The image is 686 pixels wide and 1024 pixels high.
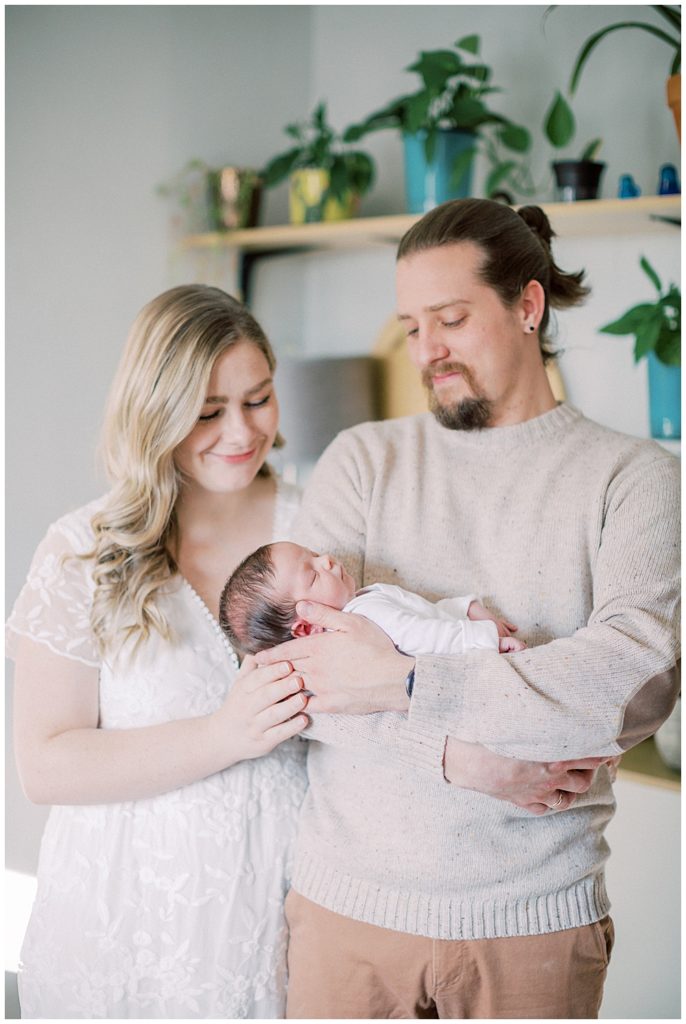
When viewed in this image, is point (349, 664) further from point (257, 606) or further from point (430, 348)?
point (430, 348)

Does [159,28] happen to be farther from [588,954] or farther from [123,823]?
[588,954]

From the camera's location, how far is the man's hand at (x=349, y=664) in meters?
1.15

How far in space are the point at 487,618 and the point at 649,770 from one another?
46.2 inches

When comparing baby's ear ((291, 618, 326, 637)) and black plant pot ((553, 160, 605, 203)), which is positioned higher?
black plant pot ((553, 160, 605, 203))

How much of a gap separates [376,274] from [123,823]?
2092mm

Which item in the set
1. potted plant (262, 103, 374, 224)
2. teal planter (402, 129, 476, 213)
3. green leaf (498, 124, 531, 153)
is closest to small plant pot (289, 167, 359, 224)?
potted plant (262, 103, 374, 224)

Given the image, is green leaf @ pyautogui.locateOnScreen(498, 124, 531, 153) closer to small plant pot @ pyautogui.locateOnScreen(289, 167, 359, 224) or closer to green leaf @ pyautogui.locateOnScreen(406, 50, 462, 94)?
green leaf @ pyautogui.locateOnScreen(406, 50, 462, 94)

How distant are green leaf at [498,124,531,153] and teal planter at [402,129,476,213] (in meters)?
0.11

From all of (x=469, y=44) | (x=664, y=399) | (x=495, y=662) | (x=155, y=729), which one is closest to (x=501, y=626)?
(x=495, y=662)

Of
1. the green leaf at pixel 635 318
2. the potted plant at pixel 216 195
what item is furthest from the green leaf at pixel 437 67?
the green leaf at pixel 635 318

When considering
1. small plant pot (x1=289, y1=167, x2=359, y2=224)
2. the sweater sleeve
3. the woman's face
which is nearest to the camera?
the sweater sleeve

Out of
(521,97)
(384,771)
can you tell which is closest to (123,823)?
(384,771)

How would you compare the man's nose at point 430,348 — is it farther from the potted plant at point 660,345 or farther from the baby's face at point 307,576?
the potted plant at point 660,345

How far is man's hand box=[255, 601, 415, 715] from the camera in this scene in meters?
1.15
